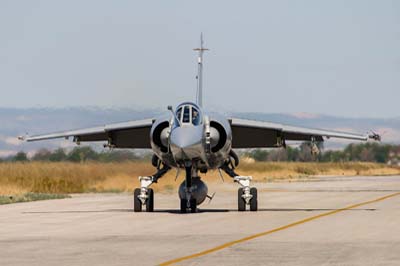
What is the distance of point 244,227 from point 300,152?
11721cm

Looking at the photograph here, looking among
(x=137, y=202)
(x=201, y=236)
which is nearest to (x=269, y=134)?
(x=137, y=202)

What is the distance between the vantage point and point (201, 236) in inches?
697

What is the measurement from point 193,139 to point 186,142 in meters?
0.22

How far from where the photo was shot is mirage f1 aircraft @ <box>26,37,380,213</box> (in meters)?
23.6

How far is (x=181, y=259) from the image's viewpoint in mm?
13703

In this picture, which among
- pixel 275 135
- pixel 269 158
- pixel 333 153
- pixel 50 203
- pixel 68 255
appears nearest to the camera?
pixel 68 255

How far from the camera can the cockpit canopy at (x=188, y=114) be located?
2367 cm

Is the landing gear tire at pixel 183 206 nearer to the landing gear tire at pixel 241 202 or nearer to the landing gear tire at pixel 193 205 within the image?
the landing gear tire at pixel 193 205

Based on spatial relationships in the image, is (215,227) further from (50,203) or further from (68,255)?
(50,203)

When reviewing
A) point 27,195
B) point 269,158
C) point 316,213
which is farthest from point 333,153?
point 316,213

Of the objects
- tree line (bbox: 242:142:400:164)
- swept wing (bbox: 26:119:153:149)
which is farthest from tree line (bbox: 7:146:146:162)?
tree line (bbox: 242:142:400:164)

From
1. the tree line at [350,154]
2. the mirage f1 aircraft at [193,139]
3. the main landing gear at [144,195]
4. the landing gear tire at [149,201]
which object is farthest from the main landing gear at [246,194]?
the tree line at [350,154]

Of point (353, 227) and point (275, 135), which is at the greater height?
point (275, 135)

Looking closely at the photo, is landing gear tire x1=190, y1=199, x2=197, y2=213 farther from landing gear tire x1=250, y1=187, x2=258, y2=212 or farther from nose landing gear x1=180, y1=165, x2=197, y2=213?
landing gear tire x1=250, y1=187, x2=258, y2=212
